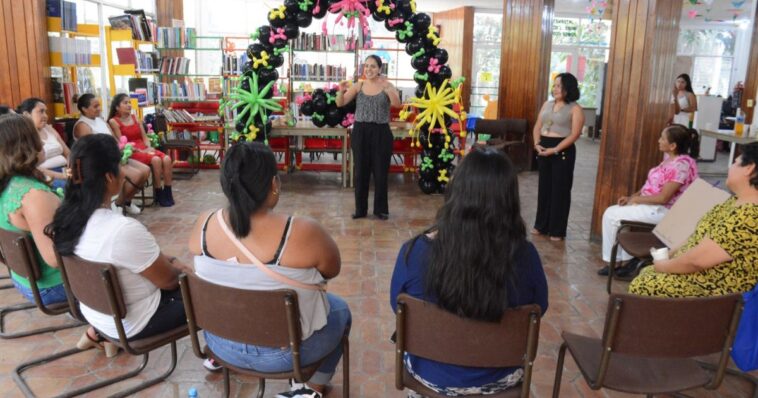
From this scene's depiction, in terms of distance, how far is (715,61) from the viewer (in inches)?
601

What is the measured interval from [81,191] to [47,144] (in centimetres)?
319

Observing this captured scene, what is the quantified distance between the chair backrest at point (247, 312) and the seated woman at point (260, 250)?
0.10 metres

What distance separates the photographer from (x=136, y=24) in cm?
809

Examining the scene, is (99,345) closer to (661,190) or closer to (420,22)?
(661,190)

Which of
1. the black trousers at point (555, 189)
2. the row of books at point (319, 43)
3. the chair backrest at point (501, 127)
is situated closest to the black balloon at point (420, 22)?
the row of books at point (319, 43)

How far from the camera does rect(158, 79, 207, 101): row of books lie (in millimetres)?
8758

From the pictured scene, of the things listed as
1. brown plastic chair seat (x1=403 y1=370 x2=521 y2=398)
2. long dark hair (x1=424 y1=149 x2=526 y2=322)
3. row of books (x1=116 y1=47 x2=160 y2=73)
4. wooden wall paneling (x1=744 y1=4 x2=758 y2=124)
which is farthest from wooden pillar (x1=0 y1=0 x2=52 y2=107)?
wooden wall paneling (x1=744 y1=4 x2=758 y2=124)

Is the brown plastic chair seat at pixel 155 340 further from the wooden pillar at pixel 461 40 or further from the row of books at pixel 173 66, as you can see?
the wooden pillar at pixel 461 40

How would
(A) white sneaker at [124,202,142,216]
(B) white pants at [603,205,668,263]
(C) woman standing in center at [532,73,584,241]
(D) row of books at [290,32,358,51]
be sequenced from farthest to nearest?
(D) row of books at [290,32,358,51], (A) white sneaker at [124,202,142,216], (C) woman standing in center at [532,73,584,241], (B) white pants at [603,205,668,263]

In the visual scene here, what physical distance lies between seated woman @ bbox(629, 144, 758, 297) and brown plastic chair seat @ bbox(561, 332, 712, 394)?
0.47 m

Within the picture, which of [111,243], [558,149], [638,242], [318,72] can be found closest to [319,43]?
[318,72]

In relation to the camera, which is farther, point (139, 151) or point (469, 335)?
point (139, 151)

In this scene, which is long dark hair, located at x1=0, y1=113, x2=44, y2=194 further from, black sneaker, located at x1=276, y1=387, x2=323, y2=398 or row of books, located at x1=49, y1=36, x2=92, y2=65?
row of books, located at x1=49, y1=36, x2=92, y2=65

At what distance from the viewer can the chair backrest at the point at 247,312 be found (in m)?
2.02
